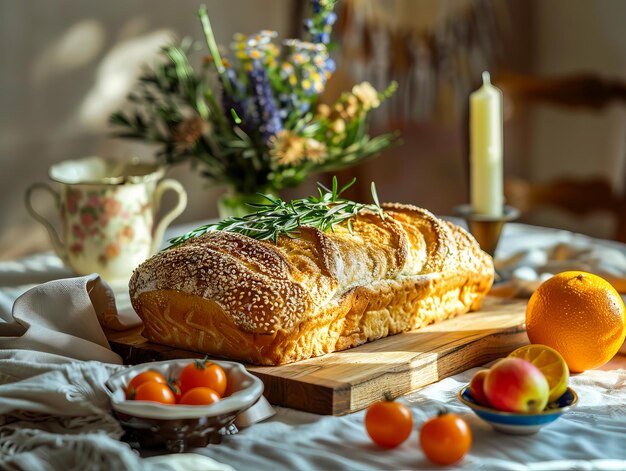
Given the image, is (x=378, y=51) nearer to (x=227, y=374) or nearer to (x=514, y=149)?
(x=514, y=149)

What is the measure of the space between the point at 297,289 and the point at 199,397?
0.30 meters

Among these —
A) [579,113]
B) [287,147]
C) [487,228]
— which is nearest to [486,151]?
[487,228]

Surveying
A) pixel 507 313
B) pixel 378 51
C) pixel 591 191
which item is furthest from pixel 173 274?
pixel 378 51

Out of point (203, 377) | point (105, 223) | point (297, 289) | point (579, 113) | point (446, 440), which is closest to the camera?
point (446, 440)

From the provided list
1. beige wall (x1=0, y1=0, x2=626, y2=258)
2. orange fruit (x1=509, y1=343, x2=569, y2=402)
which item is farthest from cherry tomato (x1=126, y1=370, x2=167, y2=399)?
beige wall (x1=0, y1=0, x2=626, y2=258)

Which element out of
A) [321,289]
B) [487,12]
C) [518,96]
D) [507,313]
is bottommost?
[507,313]

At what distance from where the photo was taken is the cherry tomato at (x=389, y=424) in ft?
3.63

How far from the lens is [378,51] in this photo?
12.7 feet

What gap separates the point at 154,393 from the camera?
3.68 feet

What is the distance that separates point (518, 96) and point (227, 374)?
218 centimetres

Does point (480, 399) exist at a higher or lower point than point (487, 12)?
lower

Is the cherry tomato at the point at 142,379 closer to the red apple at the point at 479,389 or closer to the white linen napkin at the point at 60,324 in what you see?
the white linen napkin at the point at 60,324

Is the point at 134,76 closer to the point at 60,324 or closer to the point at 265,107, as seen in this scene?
the point at 265,107

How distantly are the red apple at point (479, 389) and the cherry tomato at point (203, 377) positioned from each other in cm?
33
